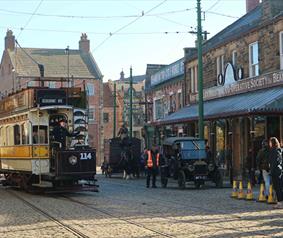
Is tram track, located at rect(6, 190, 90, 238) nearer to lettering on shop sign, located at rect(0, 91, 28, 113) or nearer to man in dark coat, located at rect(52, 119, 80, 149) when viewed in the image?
man in dark coat, located at rect(52, 119, 80, 149)

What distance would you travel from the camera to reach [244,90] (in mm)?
29109

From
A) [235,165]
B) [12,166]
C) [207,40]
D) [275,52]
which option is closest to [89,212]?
[12,166]

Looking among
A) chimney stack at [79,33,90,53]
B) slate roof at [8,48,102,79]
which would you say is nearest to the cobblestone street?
slate roof at [8,48,102,79]

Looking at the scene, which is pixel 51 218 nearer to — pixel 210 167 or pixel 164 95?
pixel 210 167

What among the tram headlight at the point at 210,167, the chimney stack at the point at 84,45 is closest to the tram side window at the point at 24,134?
the tram headlight at the point at 210,167

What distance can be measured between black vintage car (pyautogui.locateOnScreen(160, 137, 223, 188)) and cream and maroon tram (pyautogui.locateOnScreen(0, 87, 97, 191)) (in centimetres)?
386

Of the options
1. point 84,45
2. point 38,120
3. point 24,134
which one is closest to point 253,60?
point 38,120

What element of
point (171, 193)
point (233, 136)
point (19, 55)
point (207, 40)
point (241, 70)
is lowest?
point (171, 193)

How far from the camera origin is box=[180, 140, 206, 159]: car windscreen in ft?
74.7

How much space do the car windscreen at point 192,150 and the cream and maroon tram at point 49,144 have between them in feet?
14.2

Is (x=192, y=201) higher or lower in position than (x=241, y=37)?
lower

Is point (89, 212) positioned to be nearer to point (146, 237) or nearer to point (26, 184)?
point (146, 237)

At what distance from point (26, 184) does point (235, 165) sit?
12927mm

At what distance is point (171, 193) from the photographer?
2036cm
